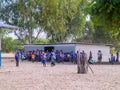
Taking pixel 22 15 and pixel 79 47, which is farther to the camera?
pixel 22 15

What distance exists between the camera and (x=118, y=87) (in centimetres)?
1406

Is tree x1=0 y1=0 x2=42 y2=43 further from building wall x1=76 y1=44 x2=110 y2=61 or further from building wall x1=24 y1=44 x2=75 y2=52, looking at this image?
building wall x1=76 y1=44 x2=110 y2=61

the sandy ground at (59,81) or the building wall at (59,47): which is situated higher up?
the building wall at (59,47)

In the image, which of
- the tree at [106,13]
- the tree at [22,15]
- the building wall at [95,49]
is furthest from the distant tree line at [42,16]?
the tree at [106,13]

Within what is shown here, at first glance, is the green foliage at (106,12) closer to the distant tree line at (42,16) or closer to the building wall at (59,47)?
the building wall at (59,47)

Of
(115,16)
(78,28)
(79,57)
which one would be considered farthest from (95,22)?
(78,28)

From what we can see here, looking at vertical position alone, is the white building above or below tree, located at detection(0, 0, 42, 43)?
below

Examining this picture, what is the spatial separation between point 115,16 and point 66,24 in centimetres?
5308

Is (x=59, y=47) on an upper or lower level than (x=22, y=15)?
lower

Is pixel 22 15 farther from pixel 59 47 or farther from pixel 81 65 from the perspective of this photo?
pixel 81 65

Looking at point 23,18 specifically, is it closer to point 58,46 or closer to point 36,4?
point 36,4

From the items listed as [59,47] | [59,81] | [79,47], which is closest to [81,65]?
[59,81]

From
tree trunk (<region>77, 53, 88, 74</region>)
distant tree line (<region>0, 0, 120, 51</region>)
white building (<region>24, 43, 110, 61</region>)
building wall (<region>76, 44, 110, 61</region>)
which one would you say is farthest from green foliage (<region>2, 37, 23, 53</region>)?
tree trunk (<region>77, 53, 88, 74</region>)

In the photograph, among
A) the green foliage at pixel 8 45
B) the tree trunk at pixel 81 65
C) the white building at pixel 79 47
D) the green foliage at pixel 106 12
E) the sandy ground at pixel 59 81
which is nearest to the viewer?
the green foliage at pixel 106 12
